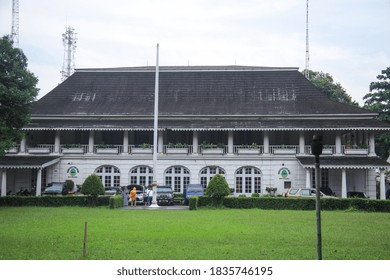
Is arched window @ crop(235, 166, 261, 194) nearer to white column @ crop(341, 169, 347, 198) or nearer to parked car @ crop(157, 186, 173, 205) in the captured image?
white column @ crop(341, 169, 347, 198)

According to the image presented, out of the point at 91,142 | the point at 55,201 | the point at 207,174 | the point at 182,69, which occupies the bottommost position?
the point at 55,201

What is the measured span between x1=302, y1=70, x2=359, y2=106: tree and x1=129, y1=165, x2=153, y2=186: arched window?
2354cm

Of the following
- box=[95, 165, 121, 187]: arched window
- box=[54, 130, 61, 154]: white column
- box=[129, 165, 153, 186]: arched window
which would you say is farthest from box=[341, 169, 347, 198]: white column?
box=[54, 130, 61, 154]: white column

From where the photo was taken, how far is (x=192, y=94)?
46.2 m

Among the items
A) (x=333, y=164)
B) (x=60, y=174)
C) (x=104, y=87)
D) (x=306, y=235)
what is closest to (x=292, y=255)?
(x=306, y=235)

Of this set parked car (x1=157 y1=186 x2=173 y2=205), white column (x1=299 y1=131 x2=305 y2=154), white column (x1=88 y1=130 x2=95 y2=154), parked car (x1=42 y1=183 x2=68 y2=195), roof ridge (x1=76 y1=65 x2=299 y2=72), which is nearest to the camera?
parked car (x1=157 y1=186 x2=173 y2=205)

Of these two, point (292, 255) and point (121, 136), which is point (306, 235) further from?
point (121, 136)

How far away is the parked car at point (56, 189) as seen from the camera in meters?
36.4

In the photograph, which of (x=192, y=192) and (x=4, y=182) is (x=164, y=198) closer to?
(x=192, y=192)

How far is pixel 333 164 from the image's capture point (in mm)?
38312

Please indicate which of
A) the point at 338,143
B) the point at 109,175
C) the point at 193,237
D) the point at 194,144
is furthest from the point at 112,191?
the point at 193,237

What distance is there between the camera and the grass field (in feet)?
44.9

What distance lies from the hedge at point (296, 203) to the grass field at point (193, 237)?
4305 mm

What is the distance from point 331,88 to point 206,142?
22.0m
